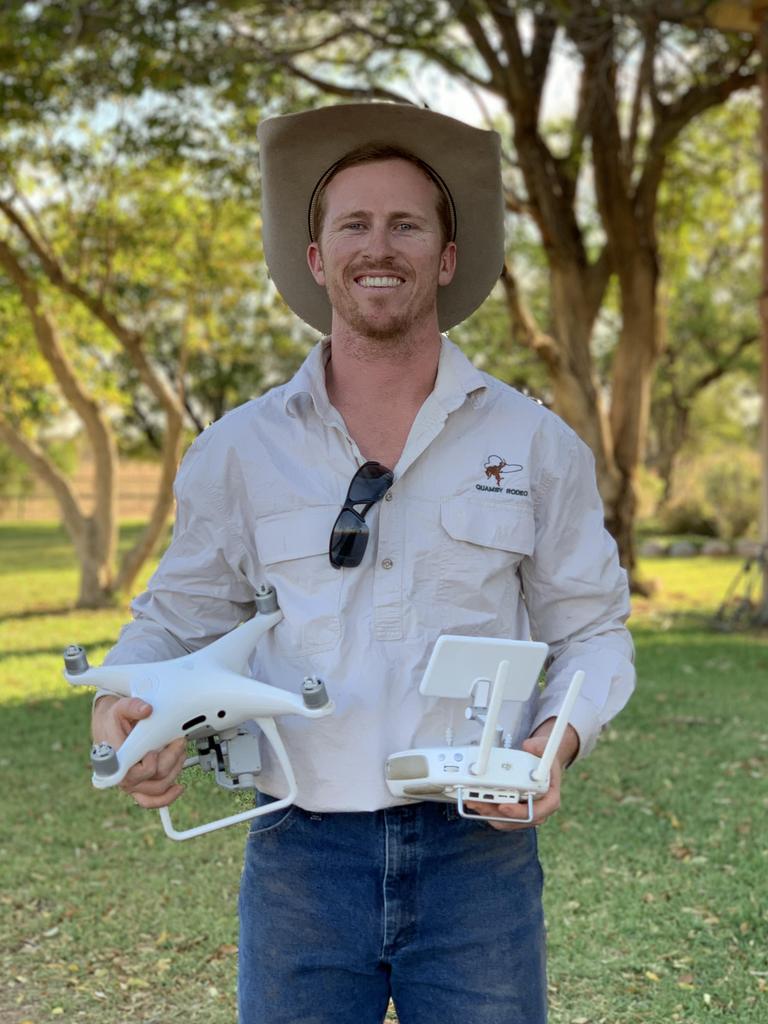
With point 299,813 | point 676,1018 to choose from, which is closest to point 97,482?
point 676,1018

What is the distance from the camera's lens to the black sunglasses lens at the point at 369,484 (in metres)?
2.03

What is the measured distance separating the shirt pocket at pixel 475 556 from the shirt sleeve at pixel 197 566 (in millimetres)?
388

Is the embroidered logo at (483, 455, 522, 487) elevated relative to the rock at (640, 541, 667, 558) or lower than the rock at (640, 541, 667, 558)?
elevated

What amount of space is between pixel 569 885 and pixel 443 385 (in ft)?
11.7

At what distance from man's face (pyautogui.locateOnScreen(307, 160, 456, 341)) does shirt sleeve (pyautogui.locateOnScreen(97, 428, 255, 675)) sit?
1.19 ft

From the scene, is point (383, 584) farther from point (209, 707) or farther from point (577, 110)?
point (577, 110)

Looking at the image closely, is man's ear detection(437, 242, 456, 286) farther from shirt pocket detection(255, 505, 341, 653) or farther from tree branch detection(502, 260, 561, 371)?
tree branch detection(502, 260, 561, 371)

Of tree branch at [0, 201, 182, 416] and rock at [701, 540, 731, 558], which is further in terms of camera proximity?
rock at [701, 540, 731, 558]

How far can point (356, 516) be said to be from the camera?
2.02m

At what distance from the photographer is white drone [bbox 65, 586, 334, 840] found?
1.85 meters

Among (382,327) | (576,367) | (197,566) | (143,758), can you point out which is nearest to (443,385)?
(382,327)

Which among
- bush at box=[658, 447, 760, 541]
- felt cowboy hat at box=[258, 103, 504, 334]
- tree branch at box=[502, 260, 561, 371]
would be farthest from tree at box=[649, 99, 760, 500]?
felt cowboy hat at box=[258, 103, 504, 334]

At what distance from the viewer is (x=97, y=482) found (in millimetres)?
15547

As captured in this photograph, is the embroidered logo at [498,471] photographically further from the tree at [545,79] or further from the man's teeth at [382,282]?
the tree at [545,79]
